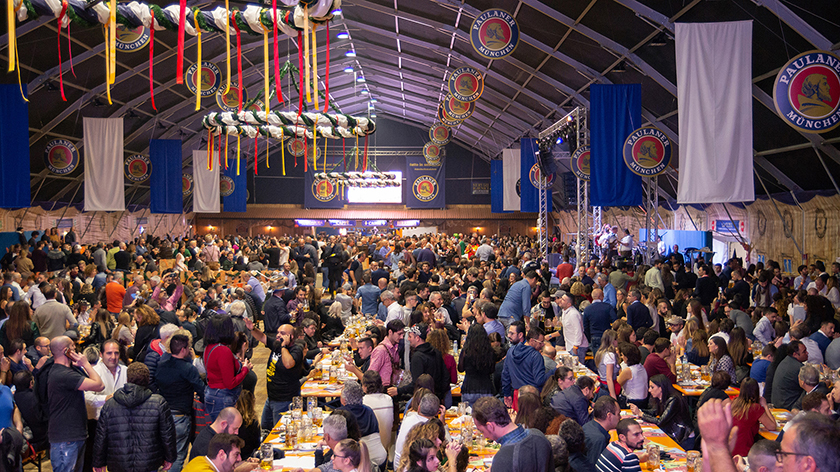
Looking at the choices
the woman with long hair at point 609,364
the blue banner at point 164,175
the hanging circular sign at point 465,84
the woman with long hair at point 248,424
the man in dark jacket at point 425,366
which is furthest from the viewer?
the blue banner at point 164,175

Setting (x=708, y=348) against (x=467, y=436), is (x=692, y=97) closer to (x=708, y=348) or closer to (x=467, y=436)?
(x=708, y=348)

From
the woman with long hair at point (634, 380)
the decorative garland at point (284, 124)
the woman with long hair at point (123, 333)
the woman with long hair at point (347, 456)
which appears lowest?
the woman with long hair at point (634, 380)

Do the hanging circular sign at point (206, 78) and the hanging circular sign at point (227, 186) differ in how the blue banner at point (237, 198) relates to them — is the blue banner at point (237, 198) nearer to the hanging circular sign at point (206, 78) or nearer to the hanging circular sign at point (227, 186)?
the hanging circular sign at point (227, 186)

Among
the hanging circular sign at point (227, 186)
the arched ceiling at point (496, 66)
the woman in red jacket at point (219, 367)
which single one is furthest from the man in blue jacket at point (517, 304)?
the hanging circular sign at point (227, 186)

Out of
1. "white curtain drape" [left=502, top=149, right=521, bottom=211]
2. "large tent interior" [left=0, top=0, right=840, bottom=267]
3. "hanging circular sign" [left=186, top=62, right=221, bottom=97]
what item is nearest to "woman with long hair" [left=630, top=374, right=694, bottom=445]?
"large tent interior" [left=0, top=0, right=840, bottom=267]

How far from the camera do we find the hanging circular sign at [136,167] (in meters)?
20.4

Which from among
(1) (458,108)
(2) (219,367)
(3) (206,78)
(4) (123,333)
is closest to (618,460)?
(2) (219,367)

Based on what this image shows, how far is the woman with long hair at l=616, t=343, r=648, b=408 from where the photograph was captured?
240 inches

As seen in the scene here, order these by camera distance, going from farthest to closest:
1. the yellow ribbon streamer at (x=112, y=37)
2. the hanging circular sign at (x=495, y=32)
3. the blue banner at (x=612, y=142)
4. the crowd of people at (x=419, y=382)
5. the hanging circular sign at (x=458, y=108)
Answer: the hanging circular sign at (x=458, y=108)
the blue banner at (x=612, y=142)
the hanging circular sign at (x=495, y=32)
the yellow ribbon streamer at (x=112, y=37)
the crowd of people at (x=419, y=382)

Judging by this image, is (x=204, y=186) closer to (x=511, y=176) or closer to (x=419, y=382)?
(x=511, y=176)

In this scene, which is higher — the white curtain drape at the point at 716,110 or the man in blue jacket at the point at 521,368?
the white curtain drape at the point at 716,110

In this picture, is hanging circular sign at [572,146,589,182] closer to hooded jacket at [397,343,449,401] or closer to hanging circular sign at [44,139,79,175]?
hooded jacket at [397,343,449,401]

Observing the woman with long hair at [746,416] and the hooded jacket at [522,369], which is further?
the hooded jacket at [522,369]

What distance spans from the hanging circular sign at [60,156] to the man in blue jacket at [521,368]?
1431 centimetres
